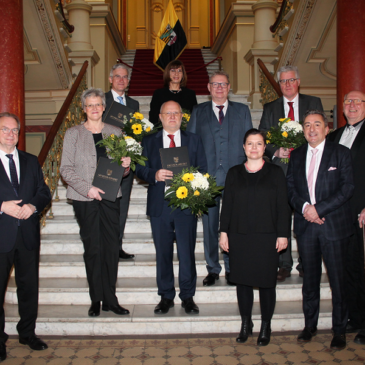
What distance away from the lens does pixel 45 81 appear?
768 centimetres

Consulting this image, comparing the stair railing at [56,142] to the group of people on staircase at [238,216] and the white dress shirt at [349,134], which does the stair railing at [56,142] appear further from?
the white dress shirt at [349,134]

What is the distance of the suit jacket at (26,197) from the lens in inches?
121

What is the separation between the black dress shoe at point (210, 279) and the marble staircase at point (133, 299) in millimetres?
66

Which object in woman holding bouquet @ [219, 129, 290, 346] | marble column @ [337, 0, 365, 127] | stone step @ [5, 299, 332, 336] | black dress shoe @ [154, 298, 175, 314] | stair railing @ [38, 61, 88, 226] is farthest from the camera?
stair railing @ [38, 61, 88, 226]

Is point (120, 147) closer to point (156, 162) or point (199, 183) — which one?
point (156, 162)

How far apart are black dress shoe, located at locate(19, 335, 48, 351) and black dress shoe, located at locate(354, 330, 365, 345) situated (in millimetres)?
2358

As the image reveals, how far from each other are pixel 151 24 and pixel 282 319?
1385 cm

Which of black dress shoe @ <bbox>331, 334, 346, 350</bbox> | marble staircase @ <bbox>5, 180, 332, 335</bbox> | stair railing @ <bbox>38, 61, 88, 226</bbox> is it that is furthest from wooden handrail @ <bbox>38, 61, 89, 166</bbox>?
black dress shoe @ <bbox>331, 334, 346, 350</bbox>

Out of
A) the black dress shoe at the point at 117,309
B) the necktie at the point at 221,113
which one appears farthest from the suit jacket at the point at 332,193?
the black dress shoe at the point at 117,309

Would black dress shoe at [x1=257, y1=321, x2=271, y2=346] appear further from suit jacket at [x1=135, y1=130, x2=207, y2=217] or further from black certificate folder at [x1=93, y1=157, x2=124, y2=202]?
black certificate folder at [x1=93, y1=157, x2=124, y2=202]

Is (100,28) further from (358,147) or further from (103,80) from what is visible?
(358,147)

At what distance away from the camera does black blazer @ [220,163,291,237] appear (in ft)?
10.3

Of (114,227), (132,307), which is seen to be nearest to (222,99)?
(114,227)

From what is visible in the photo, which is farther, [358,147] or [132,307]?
[132,307]
